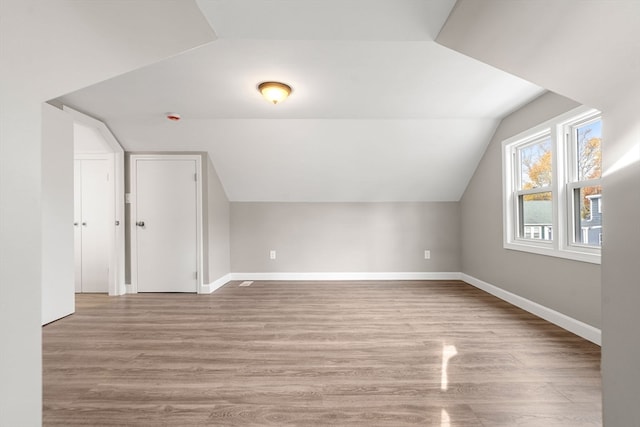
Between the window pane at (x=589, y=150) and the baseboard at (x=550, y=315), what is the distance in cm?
124

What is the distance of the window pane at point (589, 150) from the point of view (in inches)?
91.7

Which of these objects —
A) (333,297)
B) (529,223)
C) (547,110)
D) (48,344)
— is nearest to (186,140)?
(48,344)

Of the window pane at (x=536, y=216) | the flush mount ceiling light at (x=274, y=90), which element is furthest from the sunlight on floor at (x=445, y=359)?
the flush mount ceiling light at (x=274, y=90)

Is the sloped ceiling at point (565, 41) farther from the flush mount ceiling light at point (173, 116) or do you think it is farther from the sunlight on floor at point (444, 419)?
the flush mount ceiling light at point (173, 116)

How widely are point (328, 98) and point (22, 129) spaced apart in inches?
92.1

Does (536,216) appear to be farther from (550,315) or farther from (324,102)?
(324,102)

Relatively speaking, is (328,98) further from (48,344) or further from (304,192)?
(48,344)

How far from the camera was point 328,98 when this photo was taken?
111 inches

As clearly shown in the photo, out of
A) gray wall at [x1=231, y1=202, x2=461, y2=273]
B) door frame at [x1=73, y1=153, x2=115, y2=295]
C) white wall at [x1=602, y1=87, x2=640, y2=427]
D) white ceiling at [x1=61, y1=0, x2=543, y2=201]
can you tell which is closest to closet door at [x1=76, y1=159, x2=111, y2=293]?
door frame at [x1=73, y1=153, x2=115, y2=295]

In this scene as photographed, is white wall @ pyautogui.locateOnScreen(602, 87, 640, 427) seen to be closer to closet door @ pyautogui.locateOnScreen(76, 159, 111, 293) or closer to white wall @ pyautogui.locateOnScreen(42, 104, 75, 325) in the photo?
white wall @ pyautogui.locateOnScreen(42, 104, 75, 325)

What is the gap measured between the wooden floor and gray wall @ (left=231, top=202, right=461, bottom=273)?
1.41 meters

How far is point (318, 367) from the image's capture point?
183cm

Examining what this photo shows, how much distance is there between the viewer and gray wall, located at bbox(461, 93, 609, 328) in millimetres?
2299

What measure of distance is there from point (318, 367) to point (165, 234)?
2.97 meters
